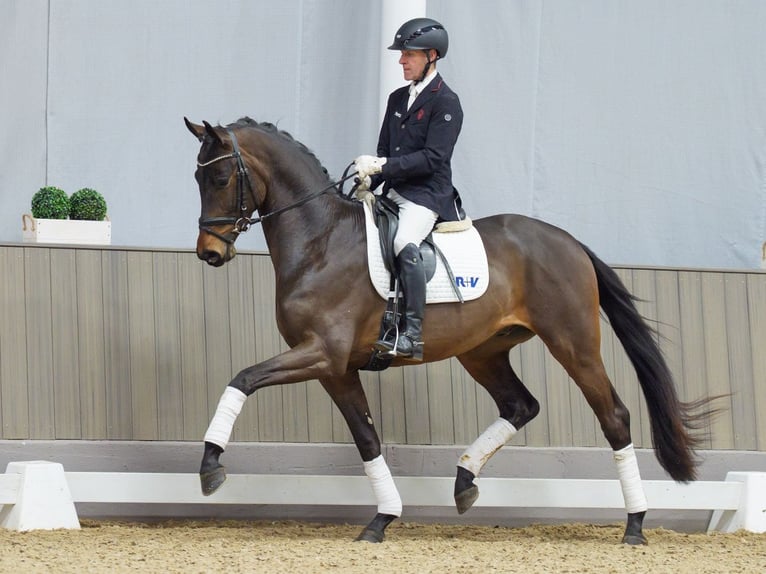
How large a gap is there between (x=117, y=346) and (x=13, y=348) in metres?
0.48

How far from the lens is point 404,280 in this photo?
481cm

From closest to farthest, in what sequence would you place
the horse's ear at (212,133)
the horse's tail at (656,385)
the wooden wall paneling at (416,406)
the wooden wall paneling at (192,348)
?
the horse's ear at (212,133) → the horse's tail at (656,385) → the wooden wall paneling at (192,348) → the wooden wall paneling at (416,406)

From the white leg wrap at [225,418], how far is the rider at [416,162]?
694 millimetres

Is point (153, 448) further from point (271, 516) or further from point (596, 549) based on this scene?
point (596, 549)

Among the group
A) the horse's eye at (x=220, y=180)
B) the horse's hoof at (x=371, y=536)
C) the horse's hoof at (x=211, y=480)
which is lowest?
the horse's hoof at (x=371, y=536)

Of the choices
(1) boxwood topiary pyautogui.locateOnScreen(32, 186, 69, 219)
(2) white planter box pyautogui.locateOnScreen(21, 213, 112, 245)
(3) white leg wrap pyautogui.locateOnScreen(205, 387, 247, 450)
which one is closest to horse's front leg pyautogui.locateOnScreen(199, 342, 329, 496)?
(3) white leg wrap pyautogui.locateOnScreen(205, 387, 247, 450)

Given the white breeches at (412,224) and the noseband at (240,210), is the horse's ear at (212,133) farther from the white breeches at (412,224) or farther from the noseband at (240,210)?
the white breeches at (412,224)

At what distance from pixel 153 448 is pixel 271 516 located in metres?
0.68

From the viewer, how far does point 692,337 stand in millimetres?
6168

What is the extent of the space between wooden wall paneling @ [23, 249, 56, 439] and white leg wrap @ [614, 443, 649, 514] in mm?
2659

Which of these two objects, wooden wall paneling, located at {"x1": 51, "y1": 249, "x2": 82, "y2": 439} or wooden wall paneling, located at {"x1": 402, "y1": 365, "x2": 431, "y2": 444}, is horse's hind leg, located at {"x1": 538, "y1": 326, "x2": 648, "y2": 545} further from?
wooden wall paneling, located at {"x1": 51, "y1": 249, "x2": 82, "y2": 439}

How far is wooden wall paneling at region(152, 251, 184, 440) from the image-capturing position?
5.42 metres

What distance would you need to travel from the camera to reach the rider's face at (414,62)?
501 centimetres

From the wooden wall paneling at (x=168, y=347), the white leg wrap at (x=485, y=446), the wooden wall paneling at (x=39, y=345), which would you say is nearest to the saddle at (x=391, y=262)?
the white leg wrap at (x=485, y=446)
